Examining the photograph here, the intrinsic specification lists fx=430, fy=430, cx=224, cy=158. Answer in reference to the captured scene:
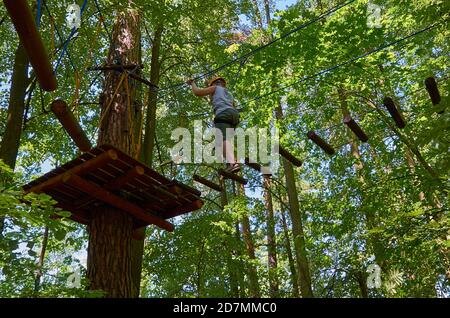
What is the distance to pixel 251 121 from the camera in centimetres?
1048

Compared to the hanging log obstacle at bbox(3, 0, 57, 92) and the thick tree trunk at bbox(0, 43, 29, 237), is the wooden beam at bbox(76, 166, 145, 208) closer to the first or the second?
the hanging log obstacle at bbox(3, 0, 57, 92)

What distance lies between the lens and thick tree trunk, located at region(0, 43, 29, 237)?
22.1ft

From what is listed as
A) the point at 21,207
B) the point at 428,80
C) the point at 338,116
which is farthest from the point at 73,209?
the point at 338,116

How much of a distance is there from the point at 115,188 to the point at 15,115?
3090 millimetres

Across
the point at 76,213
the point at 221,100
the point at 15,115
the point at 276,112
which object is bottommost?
the point at 76,213

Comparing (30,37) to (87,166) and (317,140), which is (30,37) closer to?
(87,166)

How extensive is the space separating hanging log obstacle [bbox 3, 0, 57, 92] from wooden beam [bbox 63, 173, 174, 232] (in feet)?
5.33

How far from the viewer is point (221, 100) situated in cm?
629

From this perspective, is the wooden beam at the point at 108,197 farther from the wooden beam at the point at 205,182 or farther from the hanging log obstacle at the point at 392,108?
the hanging log obstacle at the point at 392,108

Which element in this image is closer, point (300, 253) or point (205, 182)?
point (205, 182)

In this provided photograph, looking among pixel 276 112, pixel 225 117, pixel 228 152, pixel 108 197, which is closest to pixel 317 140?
pixel 228 152

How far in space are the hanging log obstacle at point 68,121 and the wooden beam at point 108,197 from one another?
1.22ft


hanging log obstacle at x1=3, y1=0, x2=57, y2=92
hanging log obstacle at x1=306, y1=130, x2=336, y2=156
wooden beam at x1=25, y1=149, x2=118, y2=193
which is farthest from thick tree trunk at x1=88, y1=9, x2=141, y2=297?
hanging log obstacle at x1=3, y1=0, x2=57, y2=92

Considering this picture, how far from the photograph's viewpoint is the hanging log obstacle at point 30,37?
247 cm
